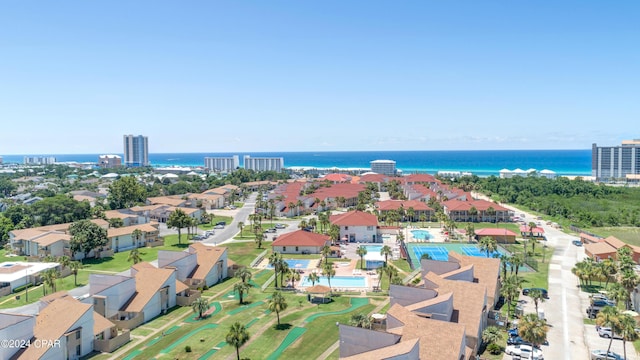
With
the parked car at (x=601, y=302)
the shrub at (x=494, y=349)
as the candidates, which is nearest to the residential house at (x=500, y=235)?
the parked car at (x=601, y=302)

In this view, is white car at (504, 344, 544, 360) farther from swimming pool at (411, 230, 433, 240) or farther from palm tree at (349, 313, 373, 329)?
swimming pool at (411, 230, 433, 240)

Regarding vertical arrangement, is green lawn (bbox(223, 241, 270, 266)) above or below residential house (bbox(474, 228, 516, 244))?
below

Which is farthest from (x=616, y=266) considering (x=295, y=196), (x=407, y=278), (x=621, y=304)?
(x=295, y=196)

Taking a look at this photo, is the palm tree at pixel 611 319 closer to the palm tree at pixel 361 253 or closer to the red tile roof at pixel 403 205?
the palm tree at pixel 361 253

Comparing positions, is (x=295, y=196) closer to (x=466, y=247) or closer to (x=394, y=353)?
(x=466, y=247)

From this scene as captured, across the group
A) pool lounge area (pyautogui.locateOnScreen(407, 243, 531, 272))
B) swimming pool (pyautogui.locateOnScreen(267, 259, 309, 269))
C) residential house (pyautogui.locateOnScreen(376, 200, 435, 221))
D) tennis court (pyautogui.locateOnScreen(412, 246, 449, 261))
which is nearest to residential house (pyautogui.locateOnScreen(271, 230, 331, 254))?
swimming pool (pyautogui.locateOnScreen(267, 259, 309, 269))

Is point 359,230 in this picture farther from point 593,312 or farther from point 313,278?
point 593,312
